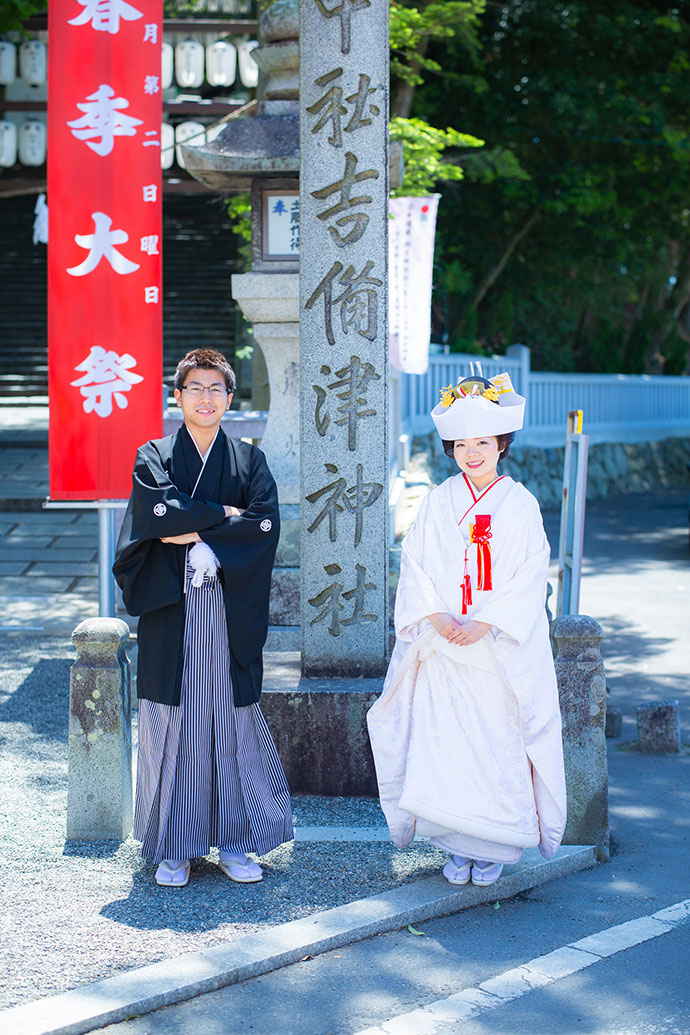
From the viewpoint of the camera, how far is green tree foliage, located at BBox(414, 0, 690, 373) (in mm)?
18719

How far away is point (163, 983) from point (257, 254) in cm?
552

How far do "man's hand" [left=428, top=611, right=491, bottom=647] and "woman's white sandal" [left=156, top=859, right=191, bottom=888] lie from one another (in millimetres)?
1258

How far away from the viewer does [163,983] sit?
3430 millimetres

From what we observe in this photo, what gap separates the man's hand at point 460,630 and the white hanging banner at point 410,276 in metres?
8.36

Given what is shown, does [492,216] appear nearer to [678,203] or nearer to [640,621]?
[678,203]

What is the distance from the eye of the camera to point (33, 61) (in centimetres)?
1543

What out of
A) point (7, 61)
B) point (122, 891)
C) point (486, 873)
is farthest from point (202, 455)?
point (7, 61)

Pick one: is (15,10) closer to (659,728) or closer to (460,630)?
(659,728)

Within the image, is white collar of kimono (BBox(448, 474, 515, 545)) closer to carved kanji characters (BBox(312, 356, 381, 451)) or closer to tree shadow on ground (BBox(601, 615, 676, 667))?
carved kanji characters (BBox(312, 356, 381, 451))

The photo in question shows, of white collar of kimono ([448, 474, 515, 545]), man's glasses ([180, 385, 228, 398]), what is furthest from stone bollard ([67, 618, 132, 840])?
white collar of kimono ([448, 474, 515, 545])

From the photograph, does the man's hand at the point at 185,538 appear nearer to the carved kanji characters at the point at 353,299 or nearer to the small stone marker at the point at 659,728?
the carved kanji characters at the point at 353,299

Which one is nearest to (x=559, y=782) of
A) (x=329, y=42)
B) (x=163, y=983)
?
(x=163, y=983)

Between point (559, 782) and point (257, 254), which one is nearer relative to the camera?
point (559, 782)

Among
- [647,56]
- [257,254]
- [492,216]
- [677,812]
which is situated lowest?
[677,812]
